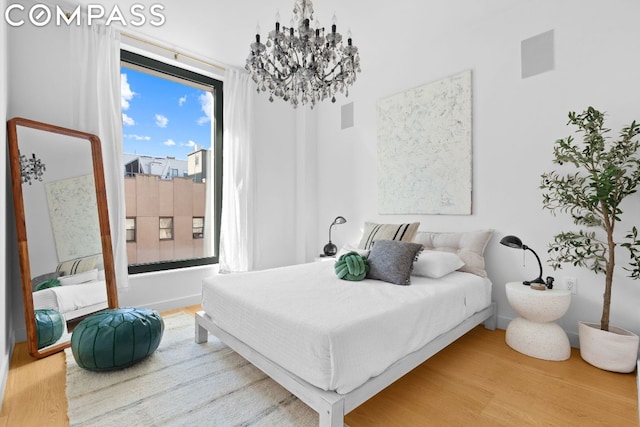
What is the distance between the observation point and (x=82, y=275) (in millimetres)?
2559

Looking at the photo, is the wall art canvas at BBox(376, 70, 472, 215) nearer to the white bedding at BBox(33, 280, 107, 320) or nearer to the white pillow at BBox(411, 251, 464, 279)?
the white pillow at BBox(411, 251, 464, 279)

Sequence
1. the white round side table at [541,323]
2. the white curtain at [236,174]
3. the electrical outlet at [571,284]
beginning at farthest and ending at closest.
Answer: the white curtain at [236,174], the electrical outlet at [571,284], the white round side table at [541,323]

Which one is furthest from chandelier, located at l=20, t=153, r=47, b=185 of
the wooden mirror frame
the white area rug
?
Answer: the white area rug

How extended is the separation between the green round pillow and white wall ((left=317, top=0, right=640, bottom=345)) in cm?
113

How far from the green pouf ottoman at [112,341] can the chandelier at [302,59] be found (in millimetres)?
1713

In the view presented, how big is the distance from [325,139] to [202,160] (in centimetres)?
161

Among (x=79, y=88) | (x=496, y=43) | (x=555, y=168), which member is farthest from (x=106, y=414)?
(x=496, y=43)

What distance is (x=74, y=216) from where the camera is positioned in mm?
2562

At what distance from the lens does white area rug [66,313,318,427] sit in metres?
1.52

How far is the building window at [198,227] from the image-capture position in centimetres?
363


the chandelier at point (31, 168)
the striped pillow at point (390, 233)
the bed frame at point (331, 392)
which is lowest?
the bed frame at point (331, 392)

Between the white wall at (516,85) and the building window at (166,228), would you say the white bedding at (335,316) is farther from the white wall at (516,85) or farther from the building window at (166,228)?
the building window at (166,228)

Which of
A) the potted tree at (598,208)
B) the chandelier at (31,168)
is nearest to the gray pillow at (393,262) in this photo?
the potted tree at (598,208)

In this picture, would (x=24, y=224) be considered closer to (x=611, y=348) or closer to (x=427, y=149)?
(x=427, y=149)
